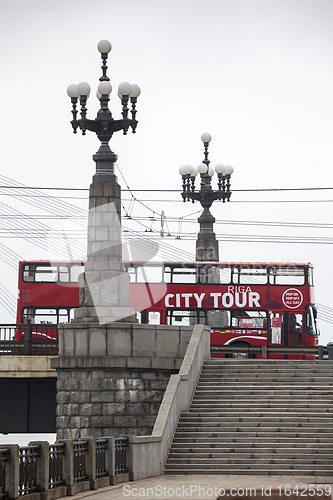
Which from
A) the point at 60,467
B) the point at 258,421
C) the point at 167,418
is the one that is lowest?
the point at 60,467

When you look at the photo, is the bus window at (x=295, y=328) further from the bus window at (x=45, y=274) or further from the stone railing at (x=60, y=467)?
the stone railing at (x=60, y=467)

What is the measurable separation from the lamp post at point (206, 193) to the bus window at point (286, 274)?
2.17m

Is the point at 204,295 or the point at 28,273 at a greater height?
the point at 28,273

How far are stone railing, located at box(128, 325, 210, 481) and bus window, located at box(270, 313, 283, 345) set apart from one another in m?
7.38

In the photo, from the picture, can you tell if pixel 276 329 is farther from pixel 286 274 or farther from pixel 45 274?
pixel 45 274

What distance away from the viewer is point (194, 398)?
19672 millimetres

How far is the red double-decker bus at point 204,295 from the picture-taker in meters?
28.5

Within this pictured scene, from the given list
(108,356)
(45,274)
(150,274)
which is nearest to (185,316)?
(150,274)

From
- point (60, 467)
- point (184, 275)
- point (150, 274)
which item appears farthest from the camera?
point (184, 275)

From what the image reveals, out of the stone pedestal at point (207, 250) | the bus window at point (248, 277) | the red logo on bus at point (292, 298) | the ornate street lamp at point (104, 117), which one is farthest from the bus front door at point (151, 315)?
the ornate street lamp at point (104, 117)

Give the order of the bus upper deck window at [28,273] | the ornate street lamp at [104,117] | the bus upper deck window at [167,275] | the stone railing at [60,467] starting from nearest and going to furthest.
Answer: the stone railing at [60,467] → the ornate street lamp at [104,117] → the bus upper deck window at [28,273] → the bus upper deck window at [167,275]

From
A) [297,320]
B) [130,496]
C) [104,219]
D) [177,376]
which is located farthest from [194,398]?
[297,320]

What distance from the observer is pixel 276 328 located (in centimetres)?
2886

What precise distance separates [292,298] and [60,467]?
16894mm
